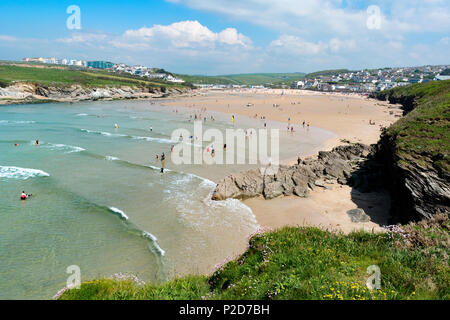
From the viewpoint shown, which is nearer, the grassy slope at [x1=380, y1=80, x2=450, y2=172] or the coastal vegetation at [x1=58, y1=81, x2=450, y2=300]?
the coastal vegetation at [x1=58, y1=81, x2=450, y2=300]

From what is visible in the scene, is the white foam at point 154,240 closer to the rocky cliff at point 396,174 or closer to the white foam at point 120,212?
the white foam at point 120,212

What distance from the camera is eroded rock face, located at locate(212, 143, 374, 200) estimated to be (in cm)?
1986

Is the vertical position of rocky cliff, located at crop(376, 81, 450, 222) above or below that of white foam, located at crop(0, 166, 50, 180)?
above

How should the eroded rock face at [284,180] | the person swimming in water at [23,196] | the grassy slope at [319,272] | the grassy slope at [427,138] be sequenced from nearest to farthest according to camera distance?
the grassy slope at [319,272]
the grassy slope at [427,138]
the person swimming in water at [23,196]
the eroded rock face at [284,180]

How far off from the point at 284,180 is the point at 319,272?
14.7m

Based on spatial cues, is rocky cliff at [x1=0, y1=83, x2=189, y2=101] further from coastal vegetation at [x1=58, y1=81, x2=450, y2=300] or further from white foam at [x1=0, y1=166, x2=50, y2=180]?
coastal vegetation at [x1=58, y1=81, x2=450, y2=300]

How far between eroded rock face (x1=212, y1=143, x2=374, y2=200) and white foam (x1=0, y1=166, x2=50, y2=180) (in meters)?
18.0

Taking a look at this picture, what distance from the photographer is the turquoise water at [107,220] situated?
12078mm

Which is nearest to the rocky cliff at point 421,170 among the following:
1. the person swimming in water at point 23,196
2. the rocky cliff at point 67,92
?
the person swimming in water at point 23,196

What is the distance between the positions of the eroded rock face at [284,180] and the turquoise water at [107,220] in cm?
123

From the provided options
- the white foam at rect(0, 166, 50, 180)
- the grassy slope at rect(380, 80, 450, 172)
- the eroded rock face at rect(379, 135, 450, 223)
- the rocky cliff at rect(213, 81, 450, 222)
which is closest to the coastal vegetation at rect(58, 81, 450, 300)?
the eroded rock face at rect(379, 135, 450, 223)

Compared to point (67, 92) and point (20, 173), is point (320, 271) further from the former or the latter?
point (67, 92)
